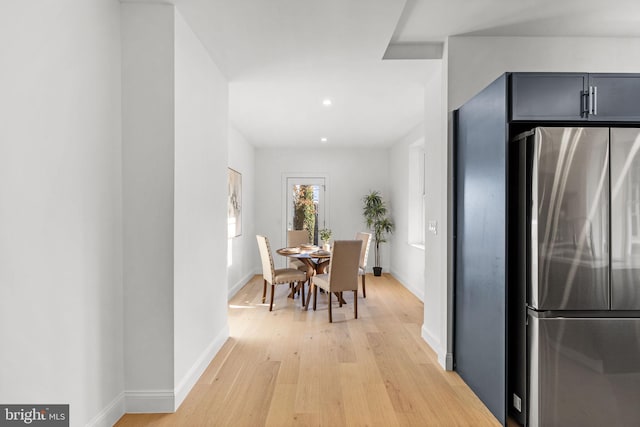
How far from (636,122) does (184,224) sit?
117 inches

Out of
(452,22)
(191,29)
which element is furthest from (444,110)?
(191,29)

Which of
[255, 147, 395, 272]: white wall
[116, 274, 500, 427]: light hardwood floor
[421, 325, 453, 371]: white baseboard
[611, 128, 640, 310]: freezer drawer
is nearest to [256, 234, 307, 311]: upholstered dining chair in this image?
[116, 274, 500, 427]: light hardwood floor

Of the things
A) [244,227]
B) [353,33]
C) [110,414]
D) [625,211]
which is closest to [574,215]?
[625,211]

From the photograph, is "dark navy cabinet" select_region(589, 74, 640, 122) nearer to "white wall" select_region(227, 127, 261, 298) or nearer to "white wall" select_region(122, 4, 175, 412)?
"white wall" select_region(122, 4, 175, 412)

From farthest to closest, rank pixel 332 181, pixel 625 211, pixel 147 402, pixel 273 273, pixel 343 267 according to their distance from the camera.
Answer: pixel 332 181
pixel 273 273
pixel 343 267
pixel 147 402
pixel 625 211

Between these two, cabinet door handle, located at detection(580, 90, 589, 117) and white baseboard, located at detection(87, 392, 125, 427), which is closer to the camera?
white baseboard, located at detection(87, 392, 125, 427)

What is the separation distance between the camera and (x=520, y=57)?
2826 millimetres

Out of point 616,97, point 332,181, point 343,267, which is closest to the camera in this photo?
point 616,97

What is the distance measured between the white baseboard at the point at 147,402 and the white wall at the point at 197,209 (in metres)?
0.08

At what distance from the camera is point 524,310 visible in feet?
6.49

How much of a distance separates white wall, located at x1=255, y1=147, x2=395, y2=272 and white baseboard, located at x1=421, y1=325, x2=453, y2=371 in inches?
153

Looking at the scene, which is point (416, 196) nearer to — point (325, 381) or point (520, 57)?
point (520, 57)

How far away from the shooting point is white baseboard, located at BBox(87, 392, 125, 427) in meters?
1.91

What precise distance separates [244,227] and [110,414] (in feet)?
14.4
